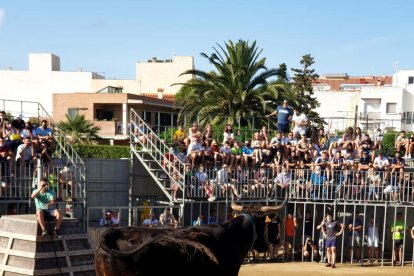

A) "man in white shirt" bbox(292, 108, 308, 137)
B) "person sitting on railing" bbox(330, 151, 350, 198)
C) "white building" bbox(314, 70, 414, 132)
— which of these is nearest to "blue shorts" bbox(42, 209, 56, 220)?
"person sitting on railing" bbox(330, 151, 350, 198)

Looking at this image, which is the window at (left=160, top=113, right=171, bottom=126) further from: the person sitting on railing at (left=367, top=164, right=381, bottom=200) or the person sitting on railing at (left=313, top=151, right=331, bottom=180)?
the person sitting on railing at (left=367, top=164, right=381, bottom=200)

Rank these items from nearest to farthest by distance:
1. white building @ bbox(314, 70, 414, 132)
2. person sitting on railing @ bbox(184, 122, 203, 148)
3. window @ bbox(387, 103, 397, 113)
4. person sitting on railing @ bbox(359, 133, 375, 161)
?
person sitting on railing @ bbox(184, 122, 203, 148)
person sitting on railing @ bbox(359, 133, 375, 161)
white building @ bbox(314, 70, 414, 132)
window @ bbox(387, 103, 397, 113)

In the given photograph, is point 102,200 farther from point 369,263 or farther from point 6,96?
point 6,96

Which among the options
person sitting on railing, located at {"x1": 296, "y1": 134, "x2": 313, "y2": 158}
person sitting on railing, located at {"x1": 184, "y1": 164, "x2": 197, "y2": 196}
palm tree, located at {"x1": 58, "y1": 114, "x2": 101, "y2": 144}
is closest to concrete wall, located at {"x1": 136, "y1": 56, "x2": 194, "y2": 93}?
palm tree, located at {"x1": 58, "y1": 114, "x2": 101, "y2": 144}

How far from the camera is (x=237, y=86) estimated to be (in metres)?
38.0

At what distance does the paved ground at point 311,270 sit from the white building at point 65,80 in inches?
1684

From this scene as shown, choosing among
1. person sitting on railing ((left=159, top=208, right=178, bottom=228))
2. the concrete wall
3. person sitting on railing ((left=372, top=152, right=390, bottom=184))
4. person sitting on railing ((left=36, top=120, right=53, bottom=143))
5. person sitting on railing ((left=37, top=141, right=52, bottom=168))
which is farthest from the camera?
the concrete wall

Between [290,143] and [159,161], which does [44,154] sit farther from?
[290,143]

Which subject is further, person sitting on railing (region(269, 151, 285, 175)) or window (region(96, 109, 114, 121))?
window (region(96, 109, 114, 121))

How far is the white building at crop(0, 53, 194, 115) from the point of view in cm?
6681

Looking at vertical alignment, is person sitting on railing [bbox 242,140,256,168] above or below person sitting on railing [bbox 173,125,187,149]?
below

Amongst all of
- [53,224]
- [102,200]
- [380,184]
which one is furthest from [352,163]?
[53,224]

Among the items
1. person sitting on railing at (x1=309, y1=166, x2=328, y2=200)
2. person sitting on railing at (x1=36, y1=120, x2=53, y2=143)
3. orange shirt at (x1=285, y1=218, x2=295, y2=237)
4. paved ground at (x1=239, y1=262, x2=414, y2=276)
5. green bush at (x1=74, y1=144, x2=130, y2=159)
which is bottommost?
paved ground at (x1=239, y1=262, x2=414, y2=276)

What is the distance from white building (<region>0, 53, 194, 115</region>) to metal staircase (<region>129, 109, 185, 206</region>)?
128 feet
